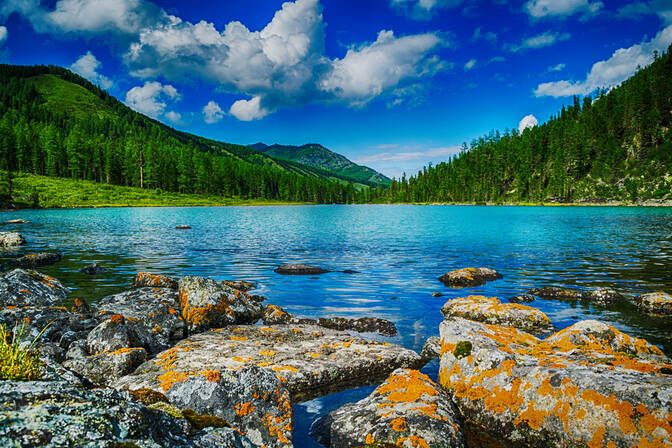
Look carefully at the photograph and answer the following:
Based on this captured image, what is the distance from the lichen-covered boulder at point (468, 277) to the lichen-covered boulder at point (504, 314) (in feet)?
19.0

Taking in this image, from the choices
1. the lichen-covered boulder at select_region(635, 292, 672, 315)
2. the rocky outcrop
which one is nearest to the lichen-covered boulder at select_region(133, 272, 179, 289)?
the rocky outcrop

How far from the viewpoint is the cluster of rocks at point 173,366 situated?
9.36 ft

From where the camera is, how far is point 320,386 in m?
8.26

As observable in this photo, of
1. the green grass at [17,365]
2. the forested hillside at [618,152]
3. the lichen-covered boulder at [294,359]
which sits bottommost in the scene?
the lichen-covered boulder at [294,359]

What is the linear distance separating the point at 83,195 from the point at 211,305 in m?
128

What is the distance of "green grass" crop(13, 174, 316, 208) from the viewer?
320 ft

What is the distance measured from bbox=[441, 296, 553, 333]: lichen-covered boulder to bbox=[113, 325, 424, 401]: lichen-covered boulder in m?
4.63

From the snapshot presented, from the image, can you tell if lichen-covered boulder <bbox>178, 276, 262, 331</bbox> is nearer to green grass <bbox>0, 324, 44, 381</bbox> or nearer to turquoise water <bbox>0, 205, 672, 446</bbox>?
turquoise water <bbox>0, 205, 672, 446</bbox>

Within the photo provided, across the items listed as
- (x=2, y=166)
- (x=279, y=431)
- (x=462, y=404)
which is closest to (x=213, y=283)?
(x=279, y=431)

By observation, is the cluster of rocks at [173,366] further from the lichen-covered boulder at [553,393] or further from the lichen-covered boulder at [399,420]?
the lichen-covered boulder at [553,393]

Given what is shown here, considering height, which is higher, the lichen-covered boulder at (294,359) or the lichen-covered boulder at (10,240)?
the lichen-covered boulder at (10,240)

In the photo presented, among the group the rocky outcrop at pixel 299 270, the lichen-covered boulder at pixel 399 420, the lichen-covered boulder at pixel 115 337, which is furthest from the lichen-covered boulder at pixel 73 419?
the rocky outcrop at pixel 299 270

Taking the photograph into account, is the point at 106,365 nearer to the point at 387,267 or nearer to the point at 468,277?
the point at 468,277

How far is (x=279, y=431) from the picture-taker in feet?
Answer: 18.4
